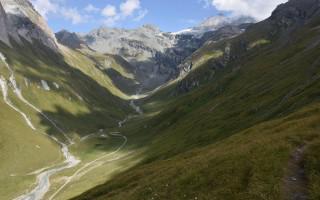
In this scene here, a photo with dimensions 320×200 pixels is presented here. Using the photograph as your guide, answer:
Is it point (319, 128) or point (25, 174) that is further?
point (25, 174)

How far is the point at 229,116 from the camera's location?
134500mm

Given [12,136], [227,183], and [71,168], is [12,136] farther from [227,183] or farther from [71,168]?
[227,183]

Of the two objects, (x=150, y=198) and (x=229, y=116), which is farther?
(x=229, y=116)

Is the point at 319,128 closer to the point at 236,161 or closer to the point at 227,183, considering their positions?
the point at 236,161

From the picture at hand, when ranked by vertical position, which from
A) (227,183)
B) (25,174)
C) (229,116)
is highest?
(25,174)

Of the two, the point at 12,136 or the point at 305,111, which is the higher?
the point at 12,136

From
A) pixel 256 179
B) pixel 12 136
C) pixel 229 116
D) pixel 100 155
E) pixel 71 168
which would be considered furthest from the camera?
pixel 100 155

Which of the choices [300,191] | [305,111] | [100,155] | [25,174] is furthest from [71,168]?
[300,191]

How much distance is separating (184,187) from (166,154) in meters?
73.6

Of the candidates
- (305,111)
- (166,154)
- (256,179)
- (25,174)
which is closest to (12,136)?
(25,174)

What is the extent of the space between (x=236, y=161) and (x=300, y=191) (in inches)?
450

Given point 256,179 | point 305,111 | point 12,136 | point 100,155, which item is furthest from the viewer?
point 100,155

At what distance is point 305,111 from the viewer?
233ft

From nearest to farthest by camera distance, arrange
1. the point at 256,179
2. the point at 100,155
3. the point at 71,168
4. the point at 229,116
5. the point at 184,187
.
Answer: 1. the point at 256,179
2. the point at 184,187
3. the point at 229,116
4. the point at 71,168
5. the point at 100,155
